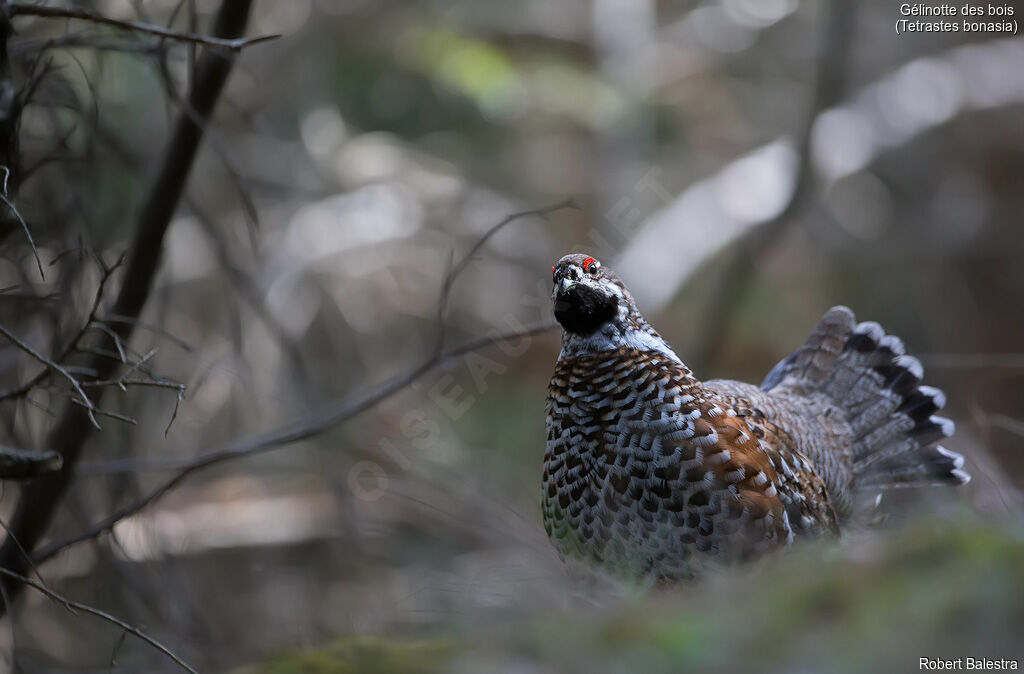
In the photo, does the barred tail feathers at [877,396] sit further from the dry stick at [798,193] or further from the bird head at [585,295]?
the dry stick at [798,193]

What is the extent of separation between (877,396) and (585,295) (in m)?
1.67

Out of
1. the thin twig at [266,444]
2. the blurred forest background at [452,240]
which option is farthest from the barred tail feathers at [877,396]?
the thin twig at [266,444]

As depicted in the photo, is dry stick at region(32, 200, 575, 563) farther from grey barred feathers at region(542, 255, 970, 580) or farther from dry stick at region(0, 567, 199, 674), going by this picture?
dry stick at region(0, 567, 199, 674)

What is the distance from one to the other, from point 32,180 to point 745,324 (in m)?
8.83

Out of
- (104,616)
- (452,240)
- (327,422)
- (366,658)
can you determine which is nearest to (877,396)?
(327,422)

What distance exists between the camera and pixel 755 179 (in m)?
9.19

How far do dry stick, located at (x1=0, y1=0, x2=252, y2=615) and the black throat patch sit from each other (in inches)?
53.3

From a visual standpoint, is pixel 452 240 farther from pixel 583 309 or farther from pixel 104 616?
pixel 104 616

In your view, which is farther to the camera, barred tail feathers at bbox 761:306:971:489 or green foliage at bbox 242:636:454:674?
barred tail feathers at bbox 761:306:971:489

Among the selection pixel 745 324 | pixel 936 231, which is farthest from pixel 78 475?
pixel 936 231

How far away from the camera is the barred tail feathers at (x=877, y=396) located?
3.51 metres

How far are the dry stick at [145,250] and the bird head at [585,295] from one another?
4.38 ft

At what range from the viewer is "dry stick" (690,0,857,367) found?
8062 millimetres

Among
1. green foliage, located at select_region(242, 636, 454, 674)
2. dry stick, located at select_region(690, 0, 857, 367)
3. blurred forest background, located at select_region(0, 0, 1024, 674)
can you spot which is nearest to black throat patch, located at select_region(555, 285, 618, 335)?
blurred forest background, located at select_region(0, 0, 1024, 674)
